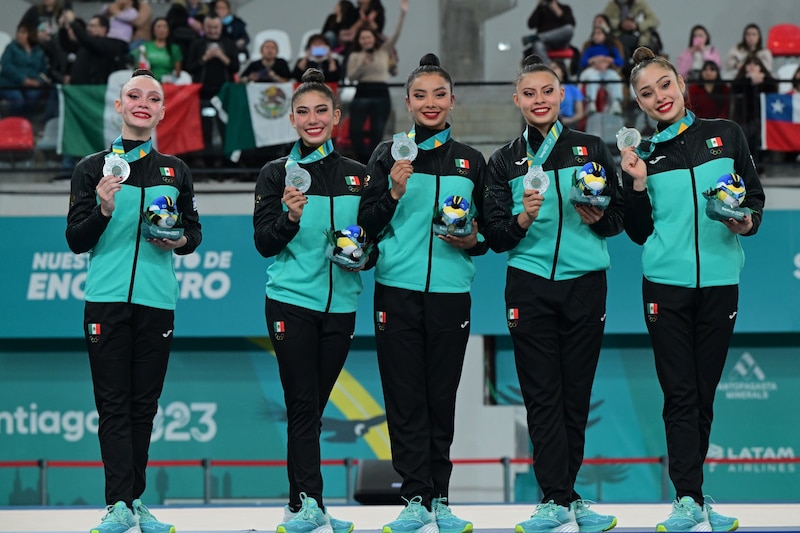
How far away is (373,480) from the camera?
8.39m

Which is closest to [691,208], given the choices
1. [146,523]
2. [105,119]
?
[146,523]

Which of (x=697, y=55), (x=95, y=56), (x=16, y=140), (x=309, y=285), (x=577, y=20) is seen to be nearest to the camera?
(x=309, y=285)

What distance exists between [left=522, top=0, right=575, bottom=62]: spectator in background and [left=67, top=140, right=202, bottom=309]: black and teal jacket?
8.75 meters

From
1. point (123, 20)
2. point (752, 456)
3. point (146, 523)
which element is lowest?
point (752, 456)

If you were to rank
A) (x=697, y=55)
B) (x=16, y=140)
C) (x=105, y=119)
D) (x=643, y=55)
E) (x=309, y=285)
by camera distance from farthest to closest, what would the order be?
(x=697, y=55)
(x=16, y=140)
(x=105, y=119)
(x=643, y=55)
(x=309, y=285)

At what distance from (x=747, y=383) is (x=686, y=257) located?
25.2 ft

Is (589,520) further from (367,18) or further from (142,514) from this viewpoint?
(367,18)

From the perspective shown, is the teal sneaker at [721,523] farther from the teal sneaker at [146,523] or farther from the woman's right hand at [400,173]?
the teal sneaker at [146,523]

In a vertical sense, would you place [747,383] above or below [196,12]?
below

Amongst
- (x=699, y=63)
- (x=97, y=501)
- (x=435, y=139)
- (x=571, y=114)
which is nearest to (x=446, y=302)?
(x=435, y=139)

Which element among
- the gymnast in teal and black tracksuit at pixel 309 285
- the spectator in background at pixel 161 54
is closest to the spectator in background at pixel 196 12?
the spectator in background at pixel 161 54

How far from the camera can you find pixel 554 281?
5059 millimetres

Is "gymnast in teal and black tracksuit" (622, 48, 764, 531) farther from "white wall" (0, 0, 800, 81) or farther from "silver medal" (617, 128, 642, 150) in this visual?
"white wall" (0, 0, 800, 81)

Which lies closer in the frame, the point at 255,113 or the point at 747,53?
the point at 255,113
